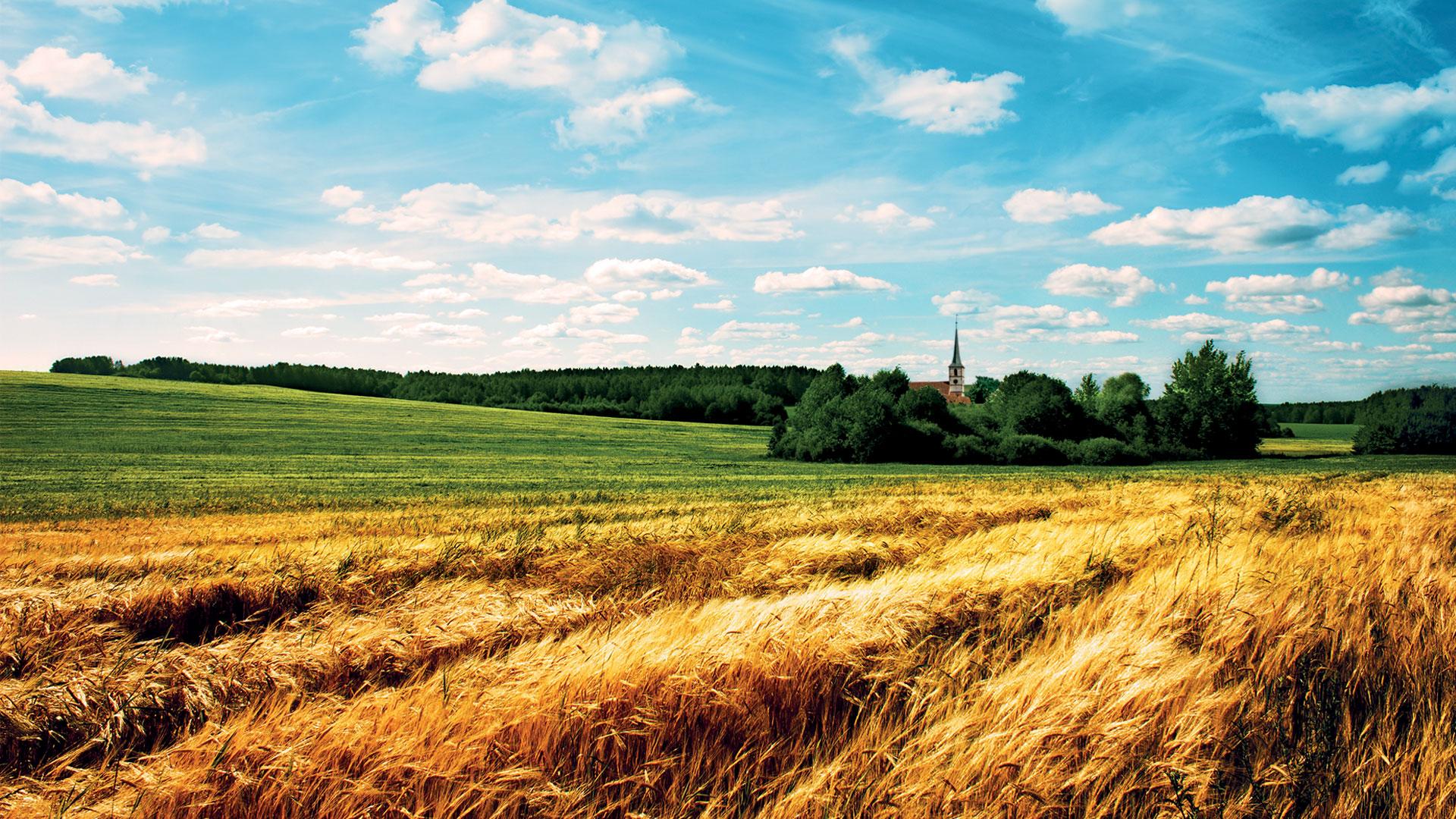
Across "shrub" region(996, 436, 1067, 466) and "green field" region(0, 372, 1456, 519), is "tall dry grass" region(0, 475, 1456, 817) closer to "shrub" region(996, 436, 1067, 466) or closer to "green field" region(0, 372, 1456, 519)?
"green field" region(0, 372, 1456, 519)

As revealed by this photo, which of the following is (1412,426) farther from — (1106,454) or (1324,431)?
(1324,431)

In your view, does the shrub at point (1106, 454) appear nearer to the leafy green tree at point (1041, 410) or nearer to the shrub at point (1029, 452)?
the shrub at point (1029, 452)

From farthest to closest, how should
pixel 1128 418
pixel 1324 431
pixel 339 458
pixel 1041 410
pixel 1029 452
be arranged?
pixel 1324 431 → pixel 1128 418 → pixel 1041 410 → pixel 1029 452 → pixel 339 458

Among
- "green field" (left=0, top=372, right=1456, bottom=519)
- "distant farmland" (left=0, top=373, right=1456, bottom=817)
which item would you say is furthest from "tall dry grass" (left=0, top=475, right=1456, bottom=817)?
"green field" (left=0, top=372, right=1456, bottom=519)

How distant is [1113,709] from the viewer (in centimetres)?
317

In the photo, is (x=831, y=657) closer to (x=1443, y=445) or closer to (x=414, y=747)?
(x=414, y=747)

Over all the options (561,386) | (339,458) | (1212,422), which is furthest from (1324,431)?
(339,458)

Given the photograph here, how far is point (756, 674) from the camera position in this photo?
138 inches

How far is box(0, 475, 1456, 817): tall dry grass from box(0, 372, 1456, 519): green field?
1610cm

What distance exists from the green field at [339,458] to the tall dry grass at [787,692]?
16.1m

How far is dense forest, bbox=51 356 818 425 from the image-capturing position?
10375cm

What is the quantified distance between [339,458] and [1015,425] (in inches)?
1791

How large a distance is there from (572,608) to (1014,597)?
3234 millimetres

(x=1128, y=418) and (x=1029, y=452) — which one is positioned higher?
(x=1128, y=418)
